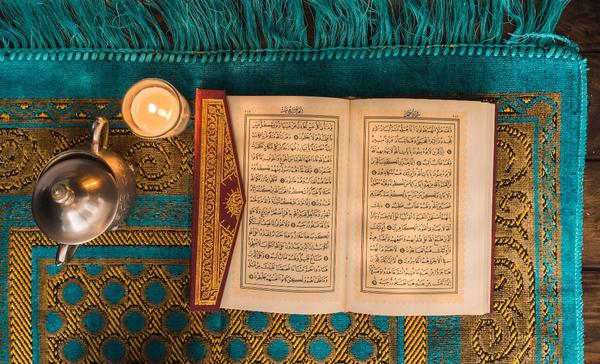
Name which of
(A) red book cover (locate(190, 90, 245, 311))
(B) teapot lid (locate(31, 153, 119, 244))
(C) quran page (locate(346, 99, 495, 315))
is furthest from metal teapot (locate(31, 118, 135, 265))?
(C) quran page (locate(346, 99, 495, 315))

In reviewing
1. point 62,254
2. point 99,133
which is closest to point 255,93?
point 99,133

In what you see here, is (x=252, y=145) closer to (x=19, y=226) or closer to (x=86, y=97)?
(x=86, y=97)

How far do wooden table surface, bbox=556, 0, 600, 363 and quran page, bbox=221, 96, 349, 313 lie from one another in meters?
0.34

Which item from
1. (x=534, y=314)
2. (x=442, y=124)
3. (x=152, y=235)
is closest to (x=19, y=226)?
(x=152, y=235)

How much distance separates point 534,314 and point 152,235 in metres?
0.55

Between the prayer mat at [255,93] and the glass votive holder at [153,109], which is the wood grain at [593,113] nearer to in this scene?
the prayer mat at [255,93]


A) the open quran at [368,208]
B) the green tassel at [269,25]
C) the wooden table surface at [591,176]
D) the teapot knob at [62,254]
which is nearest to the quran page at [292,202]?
the open quran at [368,208]

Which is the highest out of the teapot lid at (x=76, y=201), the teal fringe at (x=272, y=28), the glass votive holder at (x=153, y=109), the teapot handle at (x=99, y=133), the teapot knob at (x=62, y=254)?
the teal fringe at (x=272, y=28)

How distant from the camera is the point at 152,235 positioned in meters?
0.70

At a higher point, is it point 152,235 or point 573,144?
point 573,144

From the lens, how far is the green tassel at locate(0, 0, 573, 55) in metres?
0.68

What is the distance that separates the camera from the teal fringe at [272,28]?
0.68 meters

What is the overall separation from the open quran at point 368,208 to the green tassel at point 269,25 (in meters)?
0.10

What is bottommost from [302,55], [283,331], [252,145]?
[283,331]
